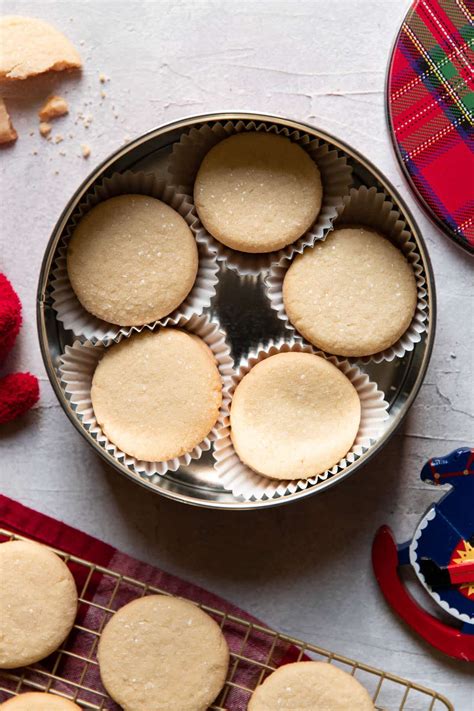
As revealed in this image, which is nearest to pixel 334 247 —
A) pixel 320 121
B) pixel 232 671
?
pixel 320 121

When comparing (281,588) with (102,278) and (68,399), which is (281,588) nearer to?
(68,399)

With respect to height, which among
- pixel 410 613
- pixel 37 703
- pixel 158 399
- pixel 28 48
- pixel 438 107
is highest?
pixel 438 107

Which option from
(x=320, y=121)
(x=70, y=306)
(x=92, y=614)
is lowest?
(x=92, y=614)

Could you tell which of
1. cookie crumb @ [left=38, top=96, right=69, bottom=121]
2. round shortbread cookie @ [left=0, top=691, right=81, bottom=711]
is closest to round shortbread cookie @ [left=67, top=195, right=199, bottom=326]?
cookie crumb @ [left=38, top=96, right=69, bottom=121]

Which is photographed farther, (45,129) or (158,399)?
(45,129)

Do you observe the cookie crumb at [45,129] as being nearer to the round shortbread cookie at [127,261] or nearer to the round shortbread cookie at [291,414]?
the round shortbread cookie at [127,261]

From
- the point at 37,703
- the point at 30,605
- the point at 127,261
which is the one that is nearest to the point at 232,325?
the point at 127,261

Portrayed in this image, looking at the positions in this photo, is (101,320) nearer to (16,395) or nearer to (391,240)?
(16,395)
